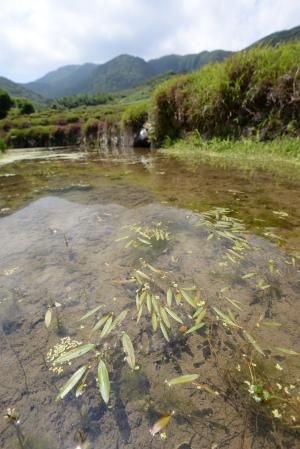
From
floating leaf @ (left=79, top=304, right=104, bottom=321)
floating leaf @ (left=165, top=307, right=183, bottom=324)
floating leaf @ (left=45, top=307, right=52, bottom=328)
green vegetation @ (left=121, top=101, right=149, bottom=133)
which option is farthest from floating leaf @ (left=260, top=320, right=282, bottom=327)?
green vegetation @ (left=121, top=101, right=149, bottom=133)

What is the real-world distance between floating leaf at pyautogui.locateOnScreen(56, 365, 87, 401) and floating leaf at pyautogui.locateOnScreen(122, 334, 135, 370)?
18 cm

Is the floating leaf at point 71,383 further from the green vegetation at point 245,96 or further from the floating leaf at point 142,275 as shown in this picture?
the green vegetation at point 245,96

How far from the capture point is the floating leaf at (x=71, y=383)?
98cm

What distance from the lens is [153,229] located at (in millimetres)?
2443

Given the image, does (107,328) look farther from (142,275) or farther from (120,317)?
(142,275)

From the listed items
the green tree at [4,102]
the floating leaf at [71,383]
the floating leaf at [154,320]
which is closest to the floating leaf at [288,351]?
the floating leaf at [154,320]

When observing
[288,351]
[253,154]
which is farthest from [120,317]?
[253,154]

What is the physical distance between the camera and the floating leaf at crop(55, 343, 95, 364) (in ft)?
3.63

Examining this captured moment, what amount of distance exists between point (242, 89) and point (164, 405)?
820cm

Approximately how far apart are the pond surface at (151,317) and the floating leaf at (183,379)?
0.02m

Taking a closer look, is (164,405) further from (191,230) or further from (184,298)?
(191,230)

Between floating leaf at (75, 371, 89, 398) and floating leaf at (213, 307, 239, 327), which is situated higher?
floating leaf at (75, 371, 89, 398)

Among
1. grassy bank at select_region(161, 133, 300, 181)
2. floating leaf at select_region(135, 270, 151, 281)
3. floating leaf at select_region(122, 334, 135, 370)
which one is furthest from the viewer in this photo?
grassy bank at select_region(161, 133, 300, 181)

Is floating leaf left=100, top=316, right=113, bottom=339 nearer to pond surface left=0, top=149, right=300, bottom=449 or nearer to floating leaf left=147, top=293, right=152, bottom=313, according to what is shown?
pond surface left=0, top=149, right=300, bottom=449
